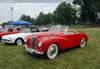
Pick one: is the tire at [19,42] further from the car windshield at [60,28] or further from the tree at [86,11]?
the tree at [86,11]

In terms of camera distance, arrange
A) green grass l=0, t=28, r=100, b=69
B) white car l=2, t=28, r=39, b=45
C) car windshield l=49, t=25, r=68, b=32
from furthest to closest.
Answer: white car l=2, t=28, r=39, b=45, car windshield l=49, t=25, r=68, b=32, green grass l=0, t=28, r=100, b=69

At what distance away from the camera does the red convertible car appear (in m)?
8.03

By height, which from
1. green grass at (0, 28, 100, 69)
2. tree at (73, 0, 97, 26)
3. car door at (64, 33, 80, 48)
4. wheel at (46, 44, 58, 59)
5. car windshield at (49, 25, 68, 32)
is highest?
tree at (73, 0, 97, 26)

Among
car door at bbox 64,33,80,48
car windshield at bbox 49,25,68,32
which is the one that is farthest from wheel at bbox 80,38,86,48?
car windshield at bbox 49,25,68,32

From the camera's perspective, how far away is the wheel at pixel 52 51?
8.18 m

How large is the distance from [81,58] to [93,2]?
4432 centimetres

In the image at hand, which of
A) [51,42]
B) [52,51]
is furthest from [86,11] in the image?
[51,42]

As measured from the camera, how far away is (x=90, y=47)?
Result: 1021cm

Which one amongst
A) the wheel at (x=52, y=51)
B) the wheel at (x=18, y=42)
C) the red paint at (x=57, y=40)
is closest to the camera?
the red paint at (x=57, y=40)

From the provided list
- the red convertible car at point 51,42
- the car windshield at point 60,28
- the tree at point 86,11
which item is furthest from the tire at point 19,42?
the tree at point 86,11

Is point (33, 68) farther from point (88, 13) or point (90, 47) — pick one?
point (88, 13)

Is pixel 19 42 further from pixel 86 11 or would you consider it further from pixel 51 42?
pixel 86 11

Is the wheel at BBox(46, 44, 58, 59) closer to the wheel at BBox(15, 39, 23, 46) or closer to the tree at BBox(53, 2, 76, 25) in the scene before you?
the wheel at BBox(15, 39, 23, 46)

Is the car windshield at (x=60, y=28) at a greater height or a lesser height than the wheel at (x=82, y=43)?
greater
